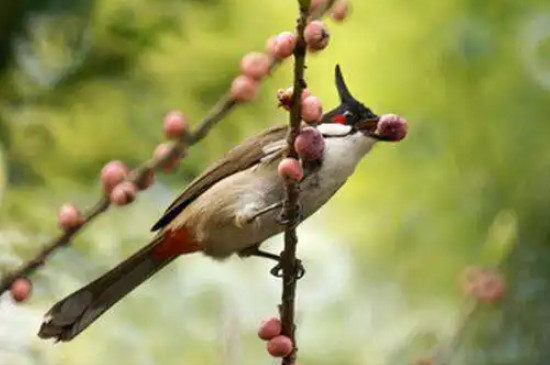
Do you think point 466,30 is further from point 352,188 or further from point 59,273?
point 59,273

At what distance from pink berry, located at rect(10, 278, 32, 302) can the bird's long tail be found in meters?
0.37

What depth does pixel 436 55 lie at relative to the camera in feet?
12.3

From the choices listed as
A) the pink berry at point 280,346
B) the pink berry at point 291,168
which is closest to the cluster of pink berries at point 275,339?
the pink berry at point 280,346

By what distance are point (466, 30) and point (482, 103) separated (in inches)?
8.6

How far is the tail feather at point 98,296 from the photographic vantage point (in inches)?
86.6

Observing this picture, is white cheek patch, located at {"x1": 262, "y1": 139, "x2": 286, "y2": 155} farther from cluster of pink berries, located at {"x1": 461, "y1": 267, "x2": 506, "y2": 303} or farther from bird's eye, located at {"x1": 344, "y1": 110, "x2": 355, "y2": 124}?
cluster of pink berries, located at {"x1": 461, "y1": 267, "x2": 506, "y2": 303}

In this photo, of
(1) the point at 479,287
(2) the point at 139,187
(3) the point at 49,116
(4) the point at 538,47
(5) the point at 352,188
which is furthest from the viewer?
(5) the point at 352,188

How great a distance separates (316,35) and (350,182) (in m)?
2.58

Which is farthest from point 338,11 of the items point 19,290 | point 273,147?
point 273,147

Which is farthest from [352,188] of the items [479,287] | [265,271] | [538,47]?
[479,287]

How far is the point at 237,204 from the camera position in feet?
8.46

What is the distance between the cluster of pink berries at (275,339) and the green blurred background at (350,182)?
0.89 meters

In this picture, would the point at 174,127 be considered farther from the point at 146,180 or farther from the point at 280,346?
the point at 280,346

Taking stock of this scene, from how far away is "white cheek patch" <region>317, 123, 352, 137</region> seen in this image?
2.37m
